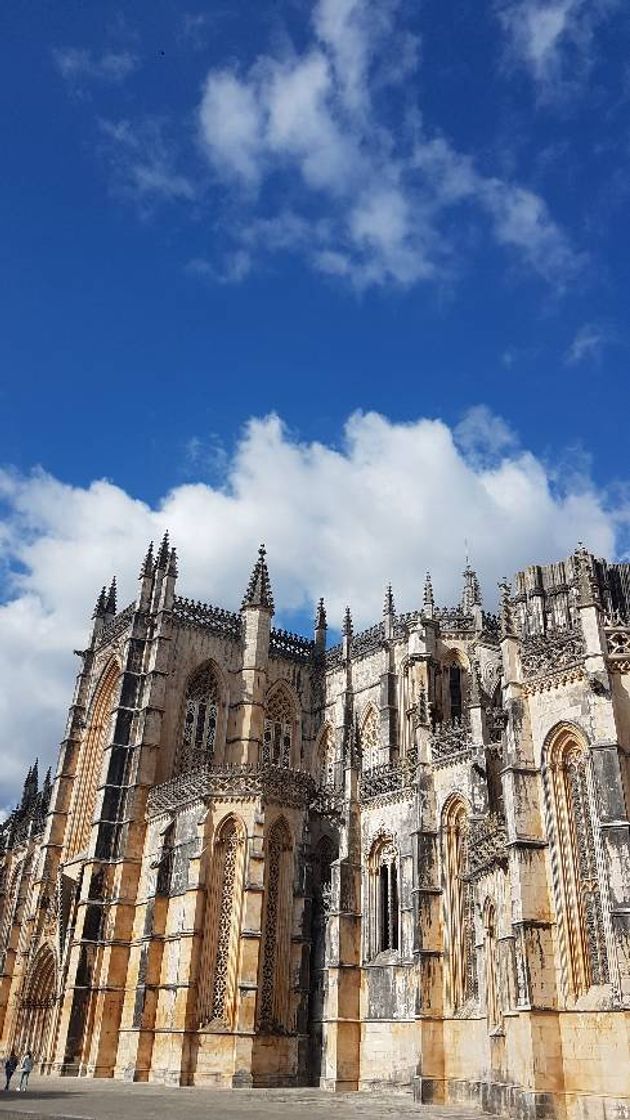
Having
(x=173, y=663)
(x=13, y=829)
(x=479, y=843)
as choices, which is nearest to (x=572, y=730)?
(x=479, y=843)

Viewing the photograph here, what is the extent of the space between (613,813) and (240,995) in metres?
18.4

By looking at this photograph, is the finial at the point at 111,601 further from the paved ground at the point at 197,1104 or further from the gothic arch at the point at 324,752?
the paved ground at the point at 197,1104

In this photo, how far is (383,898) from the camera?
3228 centimetres

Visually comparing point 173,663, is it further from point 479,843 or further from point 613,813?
point 613,813

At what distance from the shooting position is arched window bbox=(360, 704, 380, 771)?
4359cm

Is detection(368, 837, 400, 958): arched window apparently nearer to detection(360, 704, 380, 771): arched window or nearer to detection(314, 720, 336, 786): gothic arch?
detection(360, 704, 380, 771): arched window

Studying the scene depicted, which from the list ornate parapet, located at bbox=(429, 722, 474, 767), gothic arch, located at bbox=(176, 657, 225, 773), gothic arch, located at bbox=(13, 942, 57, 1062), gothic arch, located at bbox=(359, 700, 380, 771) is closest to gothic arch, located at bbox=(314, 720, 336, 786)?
gothic arch, located at bbox=(359, 700, 380, 771)

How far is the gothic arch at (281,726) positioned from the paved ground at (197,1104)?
17.5 metres

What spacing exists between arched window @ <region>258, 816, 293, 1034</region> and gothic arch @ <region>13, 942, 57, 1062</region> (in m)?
13.8

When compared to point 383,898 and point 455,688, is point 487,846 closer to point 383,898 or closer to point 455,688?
point 383,898

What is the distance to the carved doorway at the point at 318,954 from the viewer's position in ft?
108

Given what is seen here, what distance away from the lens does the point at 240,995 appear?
105ft

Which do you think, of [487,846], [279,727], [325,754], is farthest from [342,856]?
[279,727]

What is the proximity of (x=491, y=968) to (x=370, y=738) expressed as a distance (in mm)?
20679
